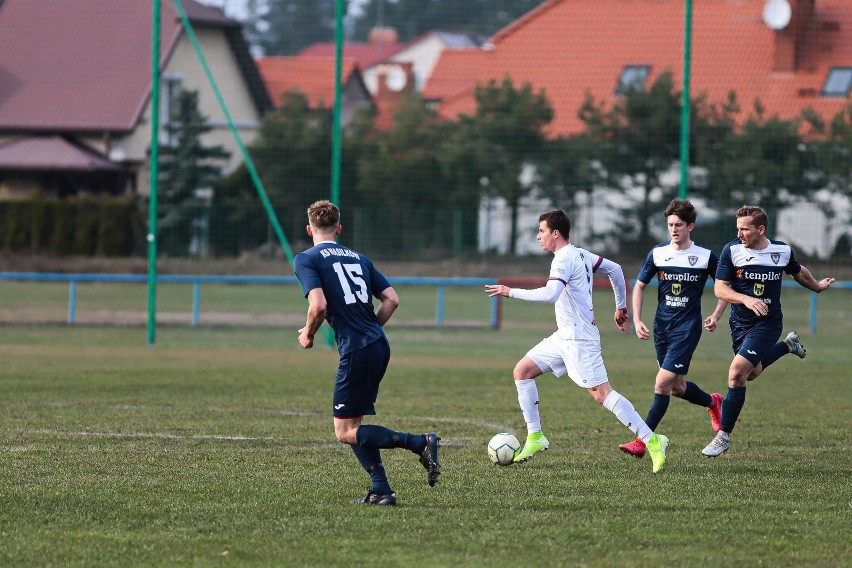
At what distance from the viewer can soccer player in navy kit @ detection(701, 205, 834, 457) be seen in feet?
31.2

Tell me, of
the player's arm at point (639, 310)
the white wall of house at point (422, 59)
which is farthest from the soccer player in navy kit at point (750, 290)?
the white wall of house at point (422, 59)

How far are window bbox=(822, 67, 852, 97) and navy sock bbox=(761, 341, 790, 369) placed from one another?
1383 cm

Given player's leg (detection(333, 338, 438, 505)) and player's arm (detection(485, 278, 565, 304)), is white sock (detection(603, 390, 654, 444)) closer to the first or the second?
player's arm (detection(485, 278, 565, 304))

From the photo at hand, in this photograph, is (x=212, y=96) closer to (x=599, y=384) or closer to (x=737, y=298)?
(x=737, y=298)

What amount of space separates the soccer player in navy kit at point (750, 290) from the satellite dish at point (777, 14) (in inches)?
549

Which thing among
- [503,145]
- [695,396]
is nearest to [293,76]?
[503,145]

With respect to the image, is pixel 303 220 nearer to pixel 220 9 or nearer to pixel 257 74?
pixel 257 74

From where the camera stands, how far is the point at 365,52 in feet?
109

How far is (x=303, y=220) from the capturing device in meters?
26.1

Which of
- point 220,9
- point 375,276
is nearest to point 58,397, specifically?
→ point 375,276

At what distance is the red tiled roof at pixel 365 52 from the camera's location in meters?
24.0

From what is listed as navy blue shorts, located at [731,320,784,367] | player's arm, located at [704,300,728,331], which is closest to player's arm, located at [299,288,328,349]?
player's arm, located at [704,300,728,331]

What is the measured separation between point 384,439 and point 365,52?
1058 inches

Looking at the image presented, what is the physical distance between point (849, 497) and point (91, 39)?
55.2ft
